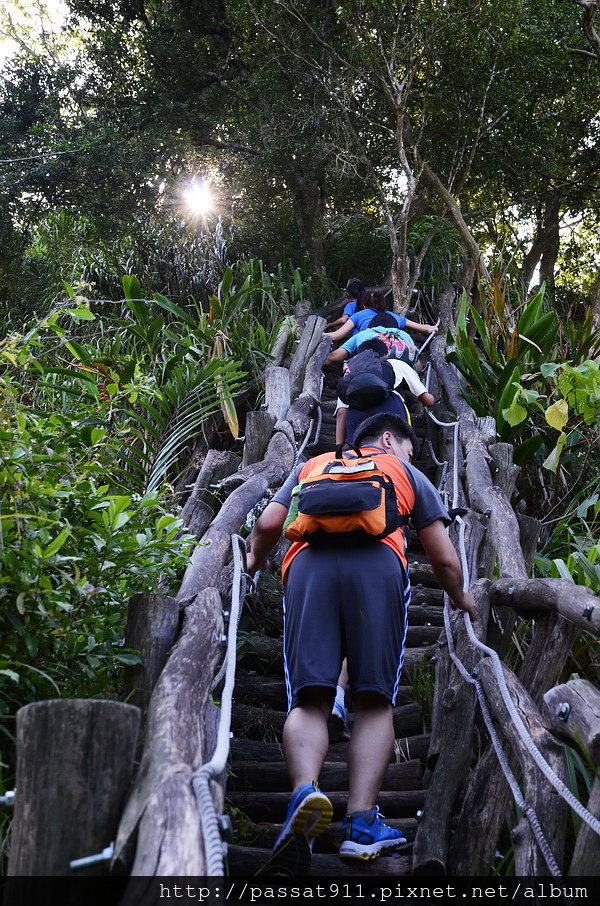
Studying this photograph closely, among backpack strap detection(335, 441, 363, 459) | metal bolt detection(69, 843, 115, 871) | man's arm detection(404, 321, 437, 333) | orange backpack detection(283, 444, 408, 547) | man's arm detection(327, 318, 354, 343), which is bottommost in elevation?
metal bolt detection(69, 843, 115, 871)

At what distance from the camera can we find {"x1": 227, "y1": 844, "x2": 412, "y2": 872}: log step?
2529 mm

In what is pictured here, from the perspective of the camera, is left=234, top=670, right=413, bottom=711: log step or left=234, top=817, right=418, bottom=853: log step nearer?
left=234, top=817, right=418, bottom=853: log step

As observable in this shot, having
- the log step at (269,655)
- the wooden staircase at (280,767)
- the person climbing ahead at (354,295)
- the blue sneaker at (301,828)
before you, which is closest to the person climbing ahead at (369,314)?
the person climbing ahead at (354,295)

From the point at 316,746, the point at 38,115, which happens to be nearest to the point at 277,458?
the point at 316,746

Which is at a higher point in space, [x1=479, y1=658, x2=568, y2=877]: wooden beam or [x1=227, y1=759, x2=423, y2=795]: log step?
[x1=479, y1=658, x2=568, y2=877]: wooden beam

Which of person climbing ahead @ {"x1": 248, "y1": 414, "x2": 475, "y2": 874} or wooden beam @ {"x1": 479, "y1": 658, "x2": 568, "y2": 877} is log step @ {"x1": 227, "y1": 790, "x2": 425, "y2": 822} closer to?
person climbing ahead @ {"x1": 248, "y1": 414, "x2": 475, "y2": 874}

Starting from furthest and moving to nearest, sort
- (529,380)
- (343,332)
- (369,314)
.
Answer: (343,332) → (369,314) → (529,380)

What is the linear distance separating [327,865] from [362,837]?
0.16 metres

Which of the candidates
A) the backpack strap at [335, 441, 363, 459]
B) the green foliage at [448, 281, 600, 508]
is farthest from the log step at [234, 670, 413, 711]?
the green foliage at [448, 281, 600, 508]

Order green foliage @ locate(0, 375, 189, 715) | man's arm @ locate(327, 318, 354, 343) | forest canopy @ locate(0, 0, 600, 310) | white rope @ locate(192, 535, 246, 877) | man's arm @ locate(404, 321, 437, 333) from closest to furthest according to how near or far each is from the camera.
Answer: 1. white rope @ locate(192, 535, 246, 877)
2. green foliage @ locate(0, 375, 189, 715)
3. man's arm @ locate(327, 318, 354, 343)
4. man's arm @ locate(404, 321, 437, 333)
5. forest canopy @ locate(0, 0, 600, 310)

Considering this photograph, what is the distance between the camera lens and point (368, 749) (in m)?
2.55

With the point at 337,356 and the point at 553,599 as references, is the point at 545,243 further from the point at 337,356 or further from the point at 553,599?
the point at 553,599

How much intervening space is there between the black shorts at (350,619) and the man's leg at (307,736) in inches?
1.9

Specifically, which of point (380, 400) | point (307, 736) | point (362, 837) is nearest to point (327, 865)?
point (362, 837)
